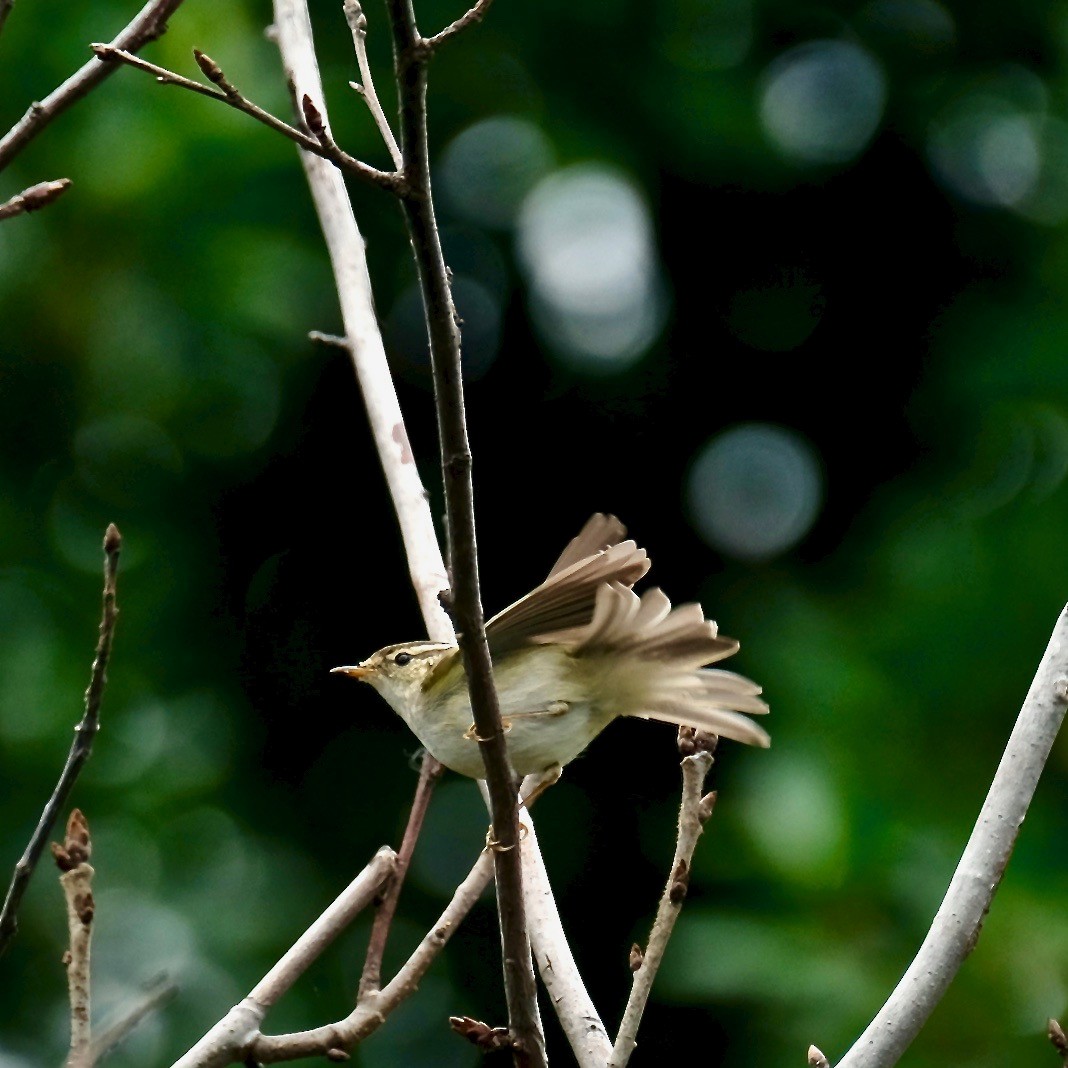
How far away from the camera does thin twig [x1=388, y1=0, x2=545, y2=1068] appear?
1.36 metres

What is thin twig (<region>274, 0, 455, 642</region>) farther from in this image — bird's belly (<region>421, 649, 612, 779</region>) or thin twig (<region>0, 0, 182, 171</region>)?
thin twig (<region>0, 0, 182, 171</region>)

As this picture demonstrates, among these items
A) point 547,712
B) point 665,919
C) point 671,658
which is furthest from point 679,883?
point 547,712

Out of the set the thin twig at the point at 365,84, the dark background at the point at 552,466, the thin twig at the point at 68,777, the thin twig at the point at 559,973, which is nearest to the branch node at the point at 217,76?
the thin twig at the point at 365,84

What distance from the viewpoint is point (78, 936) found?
1.57m

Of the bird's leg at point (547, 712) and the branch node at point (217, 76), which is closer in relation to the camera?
the branch node at point (217, 76)

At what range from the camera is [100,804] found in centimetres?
495

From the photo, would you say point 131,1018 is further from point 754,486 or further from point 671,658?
point 754,486

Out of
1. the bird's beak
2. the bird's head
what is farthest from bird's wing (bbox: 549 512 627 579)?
the bird's beak

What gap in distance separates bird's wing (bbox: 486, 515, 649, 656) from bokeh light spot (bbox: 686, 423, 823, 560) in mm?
3476

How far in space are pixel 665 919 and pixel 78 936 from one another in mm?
709

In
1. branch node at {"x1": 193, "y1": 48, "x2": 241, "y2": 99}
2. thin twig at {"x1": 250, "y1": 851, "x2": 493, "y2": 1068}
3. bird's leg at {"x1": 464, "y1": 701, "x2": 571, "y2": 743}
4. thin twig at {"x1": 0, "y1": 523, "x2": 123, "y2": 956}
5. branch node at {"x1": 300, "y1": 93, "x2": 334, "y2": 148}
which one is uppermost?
branch node at {"x1": 193, "y1": 48, "x2": 241, "y2": 99}

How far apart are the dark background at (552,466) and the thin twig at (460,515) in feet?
6.87

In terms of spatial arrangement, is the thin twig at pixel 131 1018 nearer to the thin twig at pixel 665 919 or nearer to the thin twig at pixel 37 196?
the thin twig at pixel 665 919

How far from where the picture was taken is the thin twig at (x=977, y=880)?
185cm
